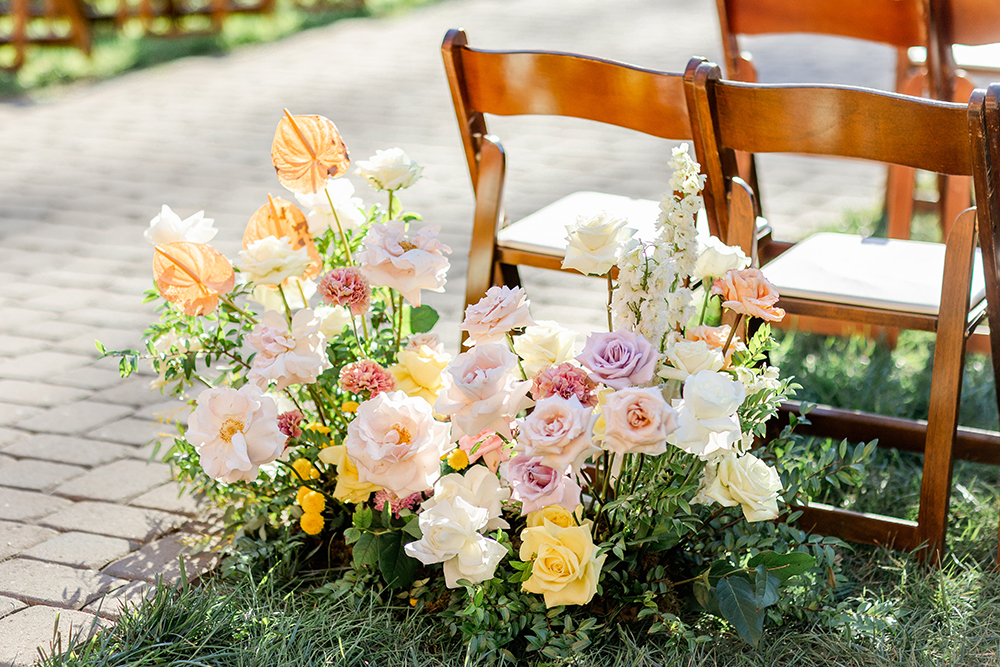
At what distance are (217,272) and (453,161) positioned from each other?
3.56 metres

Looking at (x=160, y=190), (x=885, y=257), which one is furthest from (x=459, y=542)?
(x=160, y=190)

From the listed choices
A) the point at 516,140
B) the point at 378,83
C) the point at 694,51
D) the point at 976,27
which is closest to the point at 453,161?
the point at 516,140

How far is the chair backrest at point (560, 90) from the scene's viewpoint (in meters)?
2.09

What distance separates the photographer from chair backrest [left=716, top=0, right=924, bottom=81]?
3.01 m

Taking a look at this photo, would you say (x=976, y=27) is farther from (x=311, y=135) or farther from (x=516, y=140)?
(x=516, y=140)

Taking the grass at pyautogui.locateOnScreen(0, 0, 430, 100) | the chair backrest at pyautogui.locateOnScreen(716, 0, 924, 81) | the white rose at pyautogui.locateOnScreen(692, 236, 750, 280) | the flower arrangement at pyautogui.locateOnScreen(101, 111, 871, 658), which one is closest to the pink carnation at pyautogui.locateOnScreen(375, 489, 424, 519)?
the flower arrangement at pyautogui.locateOnScreen(101, 111, 871, 658)

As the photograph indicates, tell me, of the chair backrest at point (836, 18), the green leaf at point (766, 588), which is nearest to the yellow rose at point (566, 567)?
the green leaf at point (766, 588)

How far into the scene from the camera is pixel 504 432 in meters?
1.73

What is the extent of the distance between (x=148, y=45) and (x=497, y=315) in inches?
286

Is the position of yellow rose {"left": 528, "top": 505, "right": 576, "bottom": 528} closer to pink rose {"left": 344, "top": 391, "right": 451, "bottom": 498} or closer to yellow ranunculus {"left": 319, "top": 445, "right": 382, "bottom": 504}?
pink rose {"left": 344, "top": 391, "right": 451, "bottom": 498}

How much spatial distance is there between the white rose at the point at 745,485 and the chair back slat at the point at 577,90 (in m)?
0.69

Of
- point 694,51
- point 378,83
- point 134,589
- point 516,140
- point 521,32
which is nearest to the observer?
point 134,589

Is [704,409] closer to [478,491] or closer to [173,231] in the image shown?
[478,491]

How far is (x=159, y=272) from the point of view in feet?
6.05
